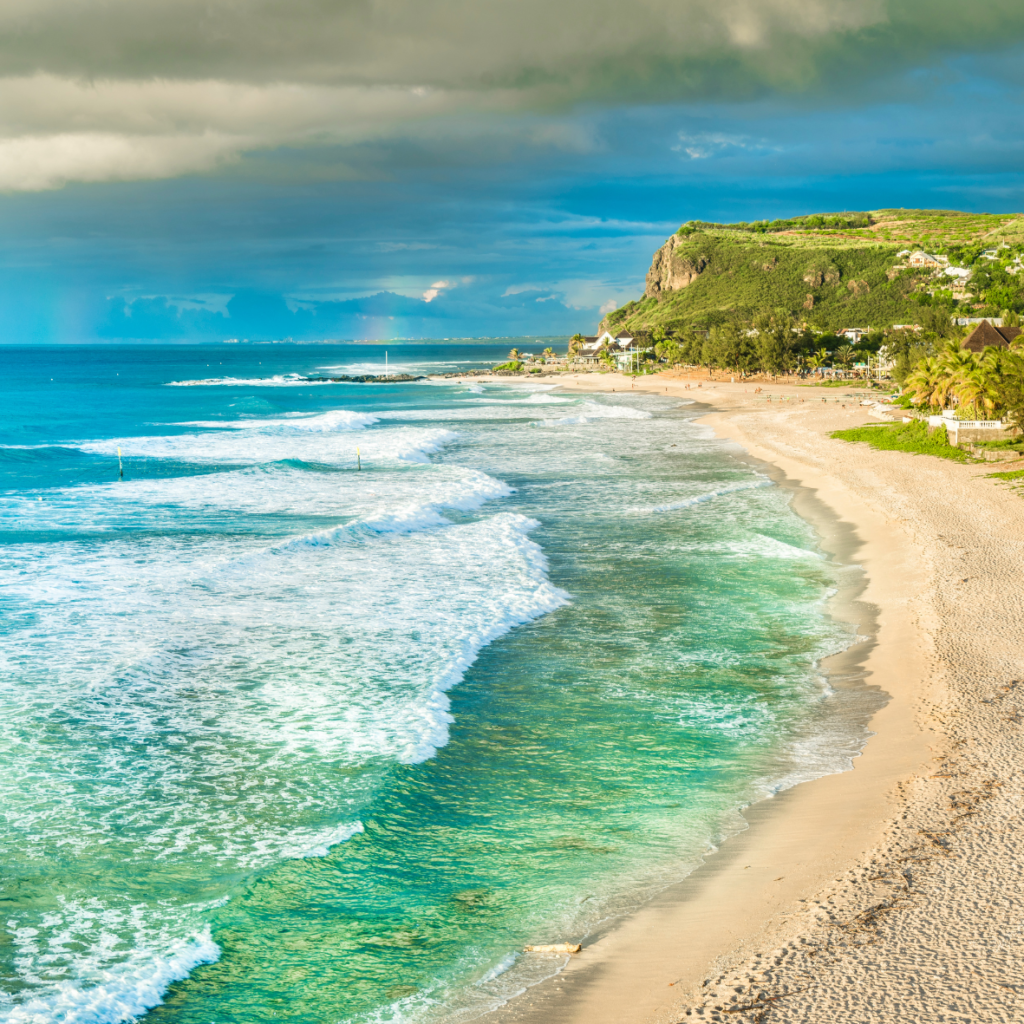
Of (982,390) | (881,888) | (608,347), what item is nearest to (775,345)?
(982,390)

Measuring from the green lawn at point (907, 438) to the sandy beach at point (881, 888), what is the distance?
24350 millimetres

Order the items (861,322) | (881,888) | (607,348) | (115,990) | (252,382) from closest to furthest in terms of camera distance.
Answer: (115,990) < (881,888) < (252,382) < (607,348) < (861,322)

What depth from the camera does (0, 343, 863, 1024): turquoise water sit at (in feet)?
27.6

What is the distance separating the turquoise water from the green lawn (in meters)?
13.1

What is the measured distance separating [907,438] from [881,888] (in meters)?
40.7

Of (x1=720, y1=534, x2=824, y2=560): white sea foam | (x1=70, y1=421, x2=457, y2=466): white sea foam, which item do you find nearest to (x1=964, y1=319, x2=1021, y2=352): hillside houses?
(x1=70, y1=421, x2=457, y2=466): white sea foam

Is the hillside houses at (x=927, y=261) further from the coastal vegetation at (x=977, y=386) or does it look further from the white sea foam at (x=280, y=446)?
the white sea foam at (x=280, y=446)

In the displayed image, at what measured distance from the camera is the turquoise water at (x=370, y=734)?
842 centimetres

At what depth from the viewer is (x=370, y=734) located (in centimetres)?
1332

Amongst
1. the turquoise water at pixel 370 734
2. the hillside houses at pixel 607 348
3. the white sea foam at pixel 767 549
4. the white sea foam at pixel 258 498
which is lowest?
the turquoise water at pixel 370 734

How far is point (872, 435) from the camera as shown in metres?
48.8

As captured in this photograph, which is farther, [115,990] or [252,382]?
[252,382]

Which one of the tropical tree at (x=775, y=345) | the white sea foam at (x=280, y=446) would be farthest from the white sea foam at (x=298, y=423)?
the tropical tree at (x=775, y=345)

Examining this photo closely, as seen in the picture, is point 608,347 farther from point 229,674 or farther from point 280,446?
point 229,674
